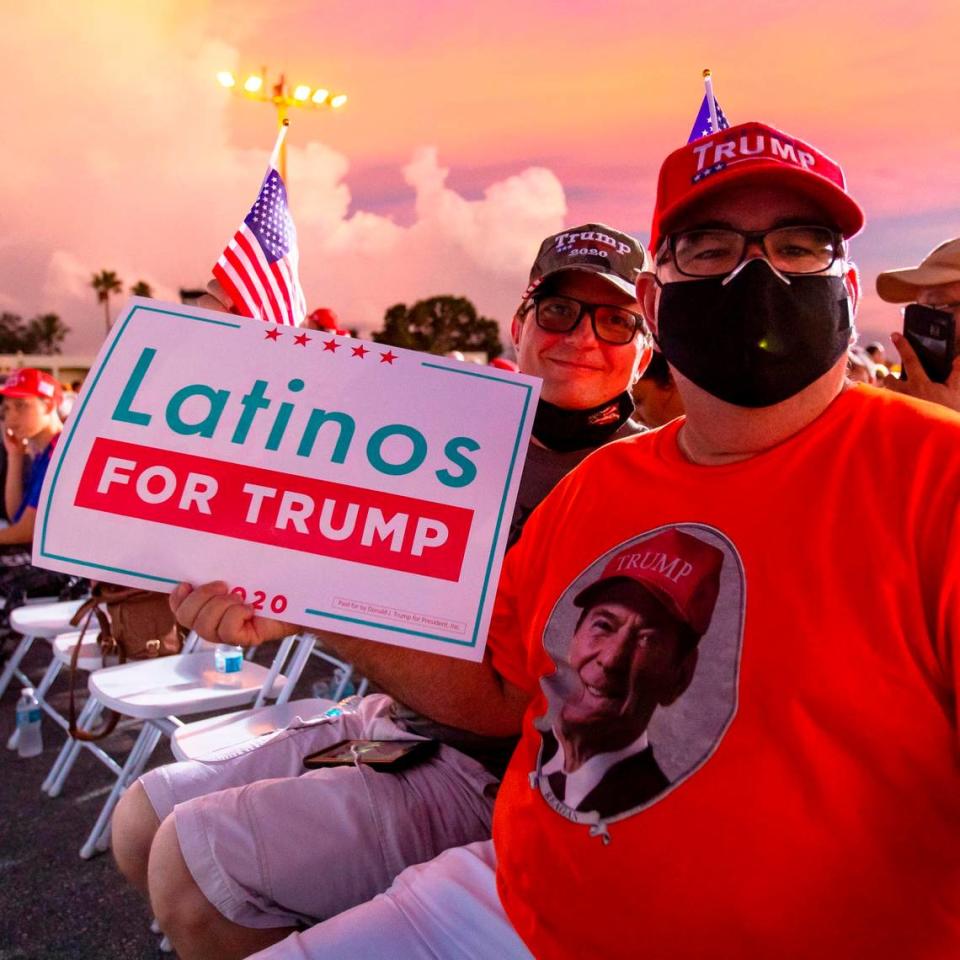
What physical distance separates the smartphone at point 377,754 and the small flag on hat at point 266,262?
1.43 meters

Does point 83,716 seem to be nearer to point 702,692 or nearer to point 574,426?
point 574,426

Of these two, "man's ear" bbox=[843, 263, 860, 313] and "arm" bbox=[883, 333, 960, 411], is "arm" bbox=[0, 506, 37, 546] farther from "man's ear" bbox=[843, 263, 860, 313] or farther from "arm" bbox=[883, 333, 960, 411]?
"man's ear" bbox=[843, 263, 860, 313]

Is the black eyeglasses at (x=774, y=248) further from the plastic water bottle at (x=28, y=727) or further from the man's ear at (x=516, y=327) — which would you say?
the plastic water bottle at (x=28, y=727)

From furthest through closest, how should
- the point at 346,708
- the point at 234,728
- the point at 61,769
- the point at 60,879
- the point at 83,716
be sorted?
the point at 83,716, the point at 61,769, the point at 60,879, the point at 234,728, the point at 346,708

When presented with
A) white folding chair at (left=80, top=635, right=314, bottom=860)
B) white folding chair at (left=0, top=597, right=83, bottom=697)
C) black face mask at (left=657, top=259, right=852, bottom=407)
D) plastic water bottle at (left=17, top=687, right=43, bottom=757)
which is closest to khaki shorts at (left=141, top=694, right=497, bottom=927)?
white folding chair at (left=80, top=635, right=314, bottom=860)

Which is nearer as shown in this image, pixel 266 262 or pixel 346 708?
pixel 346 708

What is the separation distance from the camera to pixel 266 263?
9.04 feet

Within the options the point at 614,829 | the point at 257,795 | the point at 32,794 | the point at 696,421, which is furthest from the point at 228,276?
the point at 32,794

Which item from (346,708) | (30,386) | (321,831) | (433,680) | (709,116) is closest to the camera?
(433,680)

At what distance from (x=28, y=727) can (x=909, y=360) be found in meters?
4.46

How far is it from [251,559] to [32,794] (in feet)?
10.6

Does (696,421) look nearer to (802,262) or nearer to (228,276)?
(802,262)

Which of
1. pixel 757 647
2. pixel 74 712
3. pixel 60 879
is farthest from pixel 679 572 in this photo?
pixel 60 879

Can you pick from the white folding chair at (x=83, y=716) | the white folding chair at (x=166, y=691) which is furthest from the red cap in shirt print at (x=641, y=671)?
the white folding chair at (x=83, y=716)
